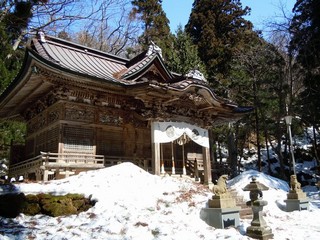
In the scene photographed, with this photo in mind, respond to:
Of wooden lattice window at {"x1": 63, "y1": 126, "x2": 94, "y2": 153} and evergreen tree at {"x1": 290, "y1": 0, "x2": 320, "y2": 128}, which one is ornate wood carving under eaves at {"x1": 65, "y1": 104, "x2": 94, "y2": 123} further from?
evergreen tree at {"x1": 290, "y1": 0, "x2": 320, "y2": 128}

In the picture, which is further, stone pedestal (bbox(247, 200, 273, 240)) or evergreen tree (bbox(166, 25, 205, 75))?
evergreen tree (bbox(166, 25, 205, 75))

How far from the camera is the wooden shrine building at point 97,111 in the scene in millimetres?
12641

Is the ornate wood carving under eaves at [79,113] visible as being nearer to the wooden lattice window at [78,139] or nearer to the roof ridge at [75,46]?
the wooden lattice window at [78,139]

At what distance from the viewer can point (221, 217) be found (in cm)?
823

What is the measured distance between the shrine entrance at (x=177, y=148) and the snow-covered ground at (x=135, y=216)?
277 cm

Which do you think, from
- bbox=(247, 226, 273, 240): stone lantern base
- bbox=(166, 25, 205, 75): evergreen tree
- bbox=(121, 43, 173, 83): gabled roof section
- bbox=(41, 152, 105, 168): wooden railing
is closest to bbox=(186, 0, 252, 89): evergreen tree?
bbox=(166, 25, 205, 75): evergreen tree

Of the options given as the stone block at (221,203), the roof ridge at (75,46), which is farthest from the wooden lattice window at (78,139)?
the stone block at (221,203)

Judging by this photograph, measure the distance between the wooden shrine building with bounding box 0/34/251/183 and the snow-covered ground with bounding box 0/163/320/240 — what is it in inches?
110

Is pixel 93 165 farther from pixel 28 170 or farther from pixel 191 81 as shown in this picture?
pixel 191 81

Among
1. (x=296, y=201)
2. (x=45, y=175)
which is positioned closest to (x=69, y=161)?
(x=45, y=175)

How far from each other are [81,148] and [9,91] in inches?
173

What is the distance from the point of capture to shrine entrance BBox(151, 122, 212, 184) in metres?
14.1

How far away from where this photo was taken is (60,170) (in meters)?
12.3

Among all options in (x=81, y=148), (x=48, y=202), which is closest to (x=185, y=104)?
(x=81, y=148)
